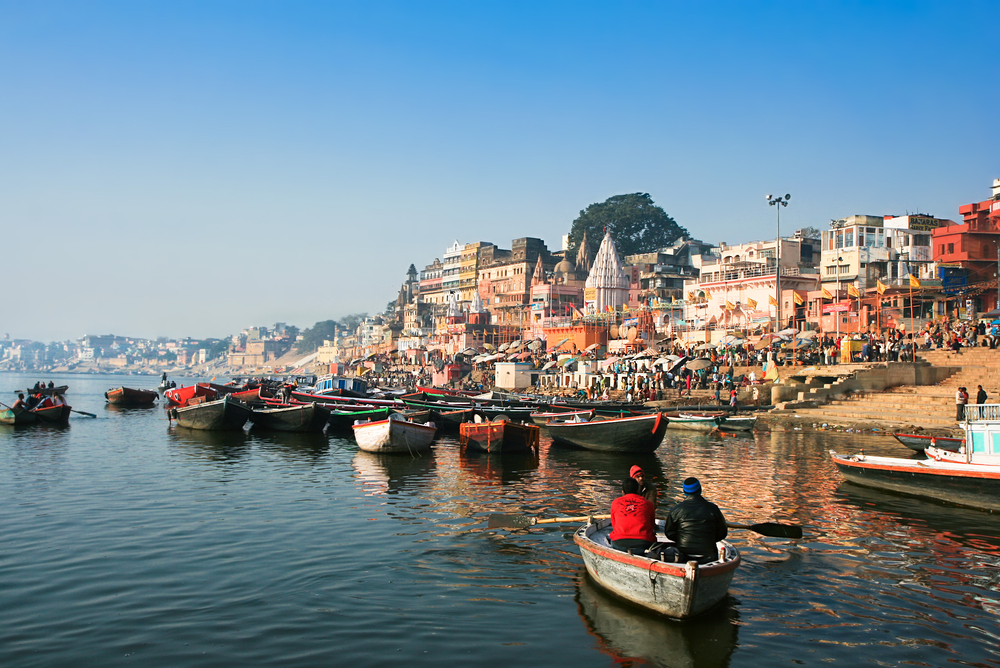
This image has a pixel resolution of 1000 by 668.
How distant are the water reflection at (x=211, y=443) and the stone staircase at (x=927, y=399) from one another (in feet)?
74.2

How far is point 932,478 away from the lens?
14.7 meters

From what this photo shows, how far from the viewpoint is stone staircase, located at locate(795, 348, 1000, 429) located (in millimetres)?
27781

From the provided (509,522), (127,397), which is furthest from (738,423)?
(127,397)

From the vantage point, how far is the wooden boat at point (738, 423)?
3034 centimetres

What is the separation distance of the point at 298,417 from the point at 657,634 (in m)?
24.4

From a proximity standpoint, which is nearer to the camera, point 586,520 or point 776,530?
point 776,530

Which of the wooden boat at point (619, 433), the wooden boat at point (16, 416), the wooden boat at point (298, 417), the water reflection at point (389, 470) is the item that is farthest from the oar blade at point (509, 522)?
the wooden boat at point (16, 416)

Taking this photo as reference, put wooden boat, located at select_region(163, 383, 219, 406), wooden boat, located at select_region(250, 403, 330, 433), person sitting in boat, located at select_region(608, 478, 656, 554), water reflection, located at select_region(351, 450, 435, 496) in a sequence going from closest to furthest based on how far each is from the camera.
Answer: person sitting in boat, located at select_region(608, 478, 656, 554), water reflection, located at select_region(351, 450, 435, 496), wooden boat, located at select_region(250, 403, 330, 433), wooden boat, located at select_region(163, 383, 219, 406)

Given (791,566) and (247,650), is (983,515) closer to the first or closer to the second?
(791,566)

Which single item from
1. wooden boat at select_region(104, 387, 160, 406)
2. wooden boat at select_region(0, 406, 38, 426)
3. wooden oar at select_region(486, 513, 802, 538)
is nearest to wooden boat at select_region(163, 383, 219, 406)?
wooden boat at select_region(0, 406, 38, 426)

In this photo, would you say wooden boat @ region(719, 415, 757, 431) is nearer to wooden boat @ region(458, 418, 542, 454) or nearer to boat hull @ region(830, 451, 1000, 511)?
wooden boat @ region(458, 418, 542, 454)

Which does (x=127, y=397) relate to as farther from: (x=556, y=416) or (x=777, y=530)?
(x=777, y=530)

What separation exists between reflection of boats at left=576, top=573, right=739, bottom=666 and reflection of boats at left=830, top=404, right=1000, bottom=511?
806cm

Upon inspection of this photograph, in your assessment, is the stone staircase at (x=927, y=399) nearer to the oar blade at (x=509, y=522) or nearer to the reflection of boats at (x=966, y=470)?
the reflection of boats at (x=966, y=470)
